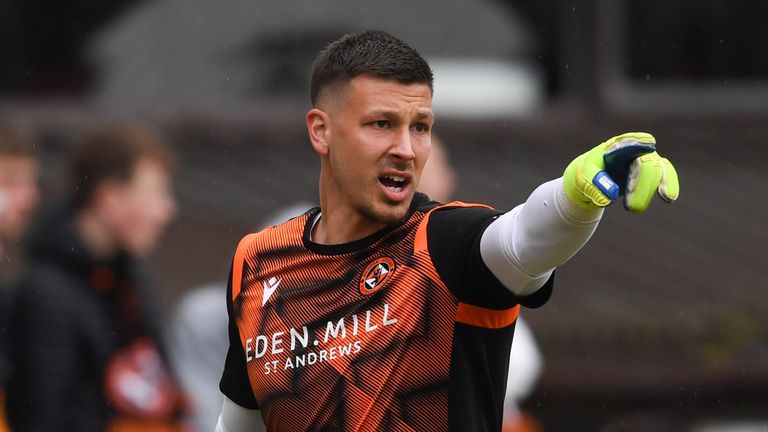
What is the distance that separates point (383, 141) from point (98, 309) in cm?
245

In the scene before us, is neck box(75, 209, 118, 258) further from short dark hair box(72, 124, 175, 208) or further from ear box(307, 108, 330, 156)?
ear box(307, 108, 330, 156)

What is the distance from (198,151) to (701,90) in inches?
119

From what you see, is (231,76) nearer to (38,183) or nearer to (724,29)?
(38,183)

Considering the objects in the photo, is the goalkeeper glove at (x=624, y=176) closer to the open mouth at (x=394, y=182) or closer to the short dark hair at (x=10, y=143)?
the open mouth at (x=394, y=182)

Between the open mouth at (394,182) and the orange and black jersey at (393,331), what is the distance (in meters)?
0.07

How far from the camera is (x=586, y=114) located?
8797 mm

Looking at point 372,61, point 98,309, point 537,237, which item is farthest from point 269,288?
point 98,309

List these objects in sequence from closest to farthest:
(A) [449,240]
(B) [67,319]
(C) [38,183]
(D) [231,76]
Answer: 1. (A) [449,240]
2. (B) [67,319]
3. (C) [38,183]
4. (D) [231,76]

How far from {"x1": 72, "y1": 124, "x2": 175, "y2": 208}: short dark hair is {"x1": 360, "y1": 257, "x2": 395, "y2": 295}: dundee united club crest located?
8.16ft

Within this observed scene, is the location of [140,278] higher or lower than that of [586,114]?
higher

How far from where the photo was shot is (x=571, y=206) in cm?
291

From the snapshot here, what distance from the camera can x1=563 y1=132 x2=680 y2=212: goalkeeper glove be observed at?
2.81 metres

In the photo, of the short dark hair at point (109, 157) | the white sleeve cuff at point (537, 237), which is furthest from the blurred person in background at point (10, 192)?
the white sleeve cuff at point (537, 237)

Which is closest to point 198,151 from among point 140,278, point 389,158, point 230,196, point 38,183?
point 230,196
